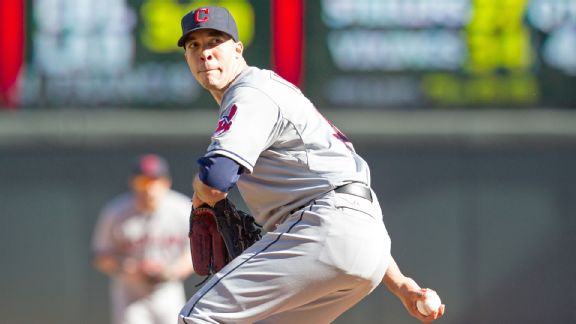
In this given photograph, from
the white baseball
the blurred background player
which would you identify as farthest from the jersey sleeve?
the blurred background player

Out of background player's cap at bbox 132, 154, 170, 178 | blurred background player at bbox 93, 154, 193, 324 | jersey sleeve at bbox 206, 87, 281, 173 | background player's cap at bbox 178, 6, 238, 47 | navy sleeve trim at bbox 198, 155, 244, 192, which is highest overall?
background player's cap at bbox 178, 6, 238, 47

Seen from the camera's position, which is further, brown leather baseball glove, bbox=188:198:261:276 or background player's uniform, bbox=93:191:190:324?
background player's uniform, bbox=93:191:190:324

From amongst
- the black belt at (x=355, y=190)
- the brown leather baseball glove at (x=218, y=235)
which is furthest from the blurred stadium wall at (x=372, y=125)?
the black belt at (x=355, y=190)

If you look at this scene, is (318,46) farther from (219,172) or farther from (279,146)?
(219,172)

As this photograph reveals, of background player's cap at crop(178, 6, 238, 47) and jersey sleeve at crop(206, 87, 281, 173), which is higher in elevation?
background player's cap at crop(178, 6, 238, 47)

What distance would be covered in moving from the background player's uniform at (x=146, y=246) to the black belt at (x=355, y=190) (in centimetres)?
349

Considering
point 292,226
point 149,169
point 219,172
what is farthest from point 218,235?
point 149,169

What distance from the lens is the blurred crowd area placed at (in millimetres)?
8430

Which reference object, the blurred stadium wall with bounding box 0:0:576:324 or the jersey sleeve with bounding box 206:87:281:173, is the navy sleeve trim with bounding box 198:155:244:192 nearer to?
the jersey sleeve with bounding box 206:87:281:173

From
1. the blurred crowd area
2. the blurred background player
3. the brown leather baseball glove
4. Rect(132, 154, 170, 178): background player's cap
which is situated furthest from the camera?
the blurred crowd area

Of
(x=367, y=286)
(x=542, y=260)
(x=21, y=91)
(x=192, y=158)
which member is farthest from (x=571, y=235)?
(x=367, y=286)

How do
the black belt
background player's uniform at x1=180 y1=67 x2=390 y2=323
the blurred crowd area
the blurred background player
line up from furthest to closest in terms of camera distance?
1. the blurred crowd area
2. the blurred background player
3. the black belt
4. background player's uniform at x1=180 y1=67 x2=390 y2=323

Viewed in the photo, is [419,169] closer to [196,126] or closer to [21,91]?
[196,126]

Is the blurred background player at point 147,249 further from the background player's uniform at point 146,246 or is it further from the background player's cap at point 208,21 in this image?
the background player's cap at point 208,21
